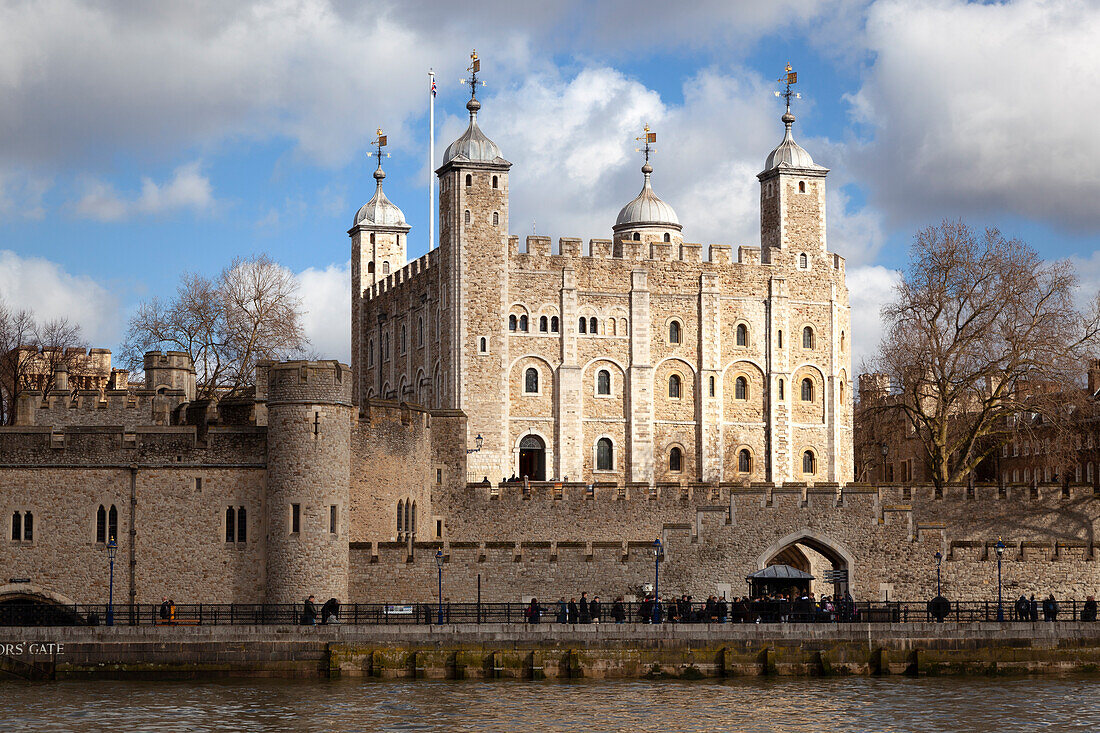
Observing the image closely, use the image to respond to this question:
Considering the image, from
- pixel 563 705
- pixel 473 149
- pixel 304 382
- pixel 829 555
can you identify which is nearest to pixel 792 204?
pixel 473 149

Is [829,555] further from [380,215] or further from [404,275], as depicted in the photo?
[380,215]

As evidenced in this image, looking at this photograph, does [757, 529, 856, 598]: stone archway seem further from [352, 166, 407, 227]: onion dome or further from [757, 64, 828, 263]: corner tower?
[352, 166, 407, 227]: onion dome

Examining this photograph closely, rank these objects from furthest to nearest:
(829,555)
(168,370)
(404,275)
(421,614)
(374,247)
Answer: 1. (374,247)
2. (404,275)
3. (168,370)
4. (829,555)
5. (421,614)

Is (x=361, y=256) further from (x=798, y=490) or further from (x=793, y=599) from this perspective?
(x=793, y=599)

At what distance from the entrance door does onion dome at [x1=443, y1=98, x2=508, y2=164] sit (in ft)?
38.4

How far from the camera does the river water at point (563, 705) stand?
32.9m

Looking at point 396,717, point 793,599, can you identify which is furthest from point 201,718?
point 793,599

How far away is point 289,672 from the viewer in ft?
125

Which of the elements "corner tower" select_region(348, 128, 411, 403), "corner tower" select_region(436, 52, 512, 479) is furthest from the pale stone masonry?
"corner tower" select_region(348, 128, 411, 403)

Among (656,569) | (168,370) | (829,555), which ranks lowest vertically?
(656,569)

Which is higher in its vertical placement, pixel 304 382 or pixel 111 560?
pixel 304 382

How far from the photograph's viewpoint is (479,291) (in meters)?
69.1

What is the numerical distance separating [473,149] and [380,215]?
17.8 meters

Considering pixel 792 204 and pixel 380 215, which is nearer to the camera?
pixel 792 204
